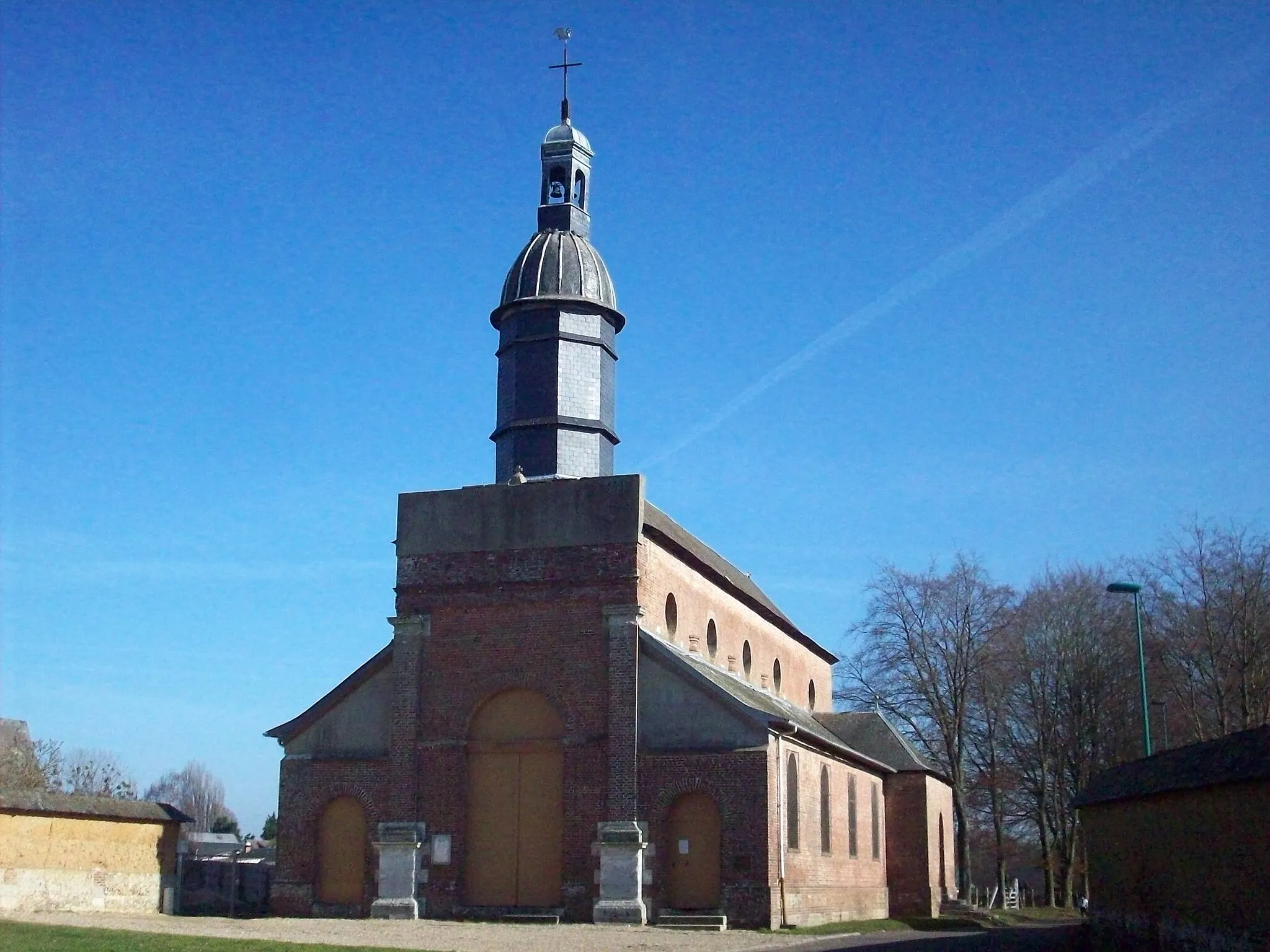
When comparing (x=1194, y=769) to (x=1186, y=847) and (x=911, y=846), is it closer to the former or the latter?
(x=1186, y=847)

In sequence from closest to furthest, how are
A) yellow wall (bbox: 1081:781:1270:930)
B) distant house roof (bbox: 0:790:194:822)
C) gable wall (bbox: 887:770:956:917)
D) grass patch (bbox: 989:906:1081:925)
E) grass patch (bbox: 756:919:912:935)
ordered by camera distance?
yellow wall (bbox: 1081:781:1270:930), distant house roof (bbox: 0:790:194:822), grass patch (bbox: 756:919:912:935), gable wall (bbox: 887:770:956:917), grass patch (bbox: 989:906:1081:925)

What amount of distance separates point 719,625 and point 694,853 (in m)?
9.29

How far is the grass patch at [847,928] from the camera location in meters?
27.3

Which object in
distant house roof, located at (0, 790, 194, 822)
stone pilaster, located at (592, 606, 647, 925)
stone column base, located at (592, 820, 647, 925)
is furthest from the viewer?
stone pilaster, located at (592, 606, 647, 925)

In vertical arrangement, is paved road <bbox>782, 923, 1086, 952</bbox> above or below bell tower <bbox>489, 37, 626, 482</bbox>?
below

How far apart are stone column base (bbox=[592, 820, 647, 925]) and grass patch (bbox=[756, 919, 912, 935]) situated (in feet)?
8.39

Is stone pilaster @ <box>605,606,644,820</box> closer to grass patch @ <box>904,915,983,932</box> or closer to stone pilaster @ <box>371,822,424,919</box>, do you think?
stone pilaster @ <box>371,822,424,919</box>

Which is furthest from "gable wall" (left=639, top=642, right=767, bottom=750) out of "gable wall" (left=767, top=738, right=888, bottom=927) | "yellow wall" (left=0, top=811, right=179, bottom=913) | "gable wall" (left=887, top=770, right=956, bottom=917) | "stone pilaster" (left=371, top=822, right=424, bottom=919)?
"gable wall" (left=887, top=770, right=956, bottom=917)

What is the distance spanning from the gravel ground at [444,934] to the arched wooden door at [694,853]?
1.34m

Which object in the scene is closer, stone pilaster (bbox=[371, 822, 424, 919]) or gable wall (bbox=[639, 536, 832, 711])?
stone pilaster (bbox=[371, 822, 424, 919])

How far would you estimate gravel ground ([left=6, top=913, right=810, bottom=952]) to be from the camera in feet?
70.7

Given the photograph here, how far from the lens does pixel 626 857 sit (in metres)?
28.0

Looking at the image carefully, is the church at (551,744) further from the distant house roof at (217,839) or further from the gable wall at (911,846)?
the distant house roof at (217,839)

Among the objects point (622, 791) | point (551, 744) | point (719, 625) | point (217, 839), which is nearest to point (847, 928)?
point (622, 791)
